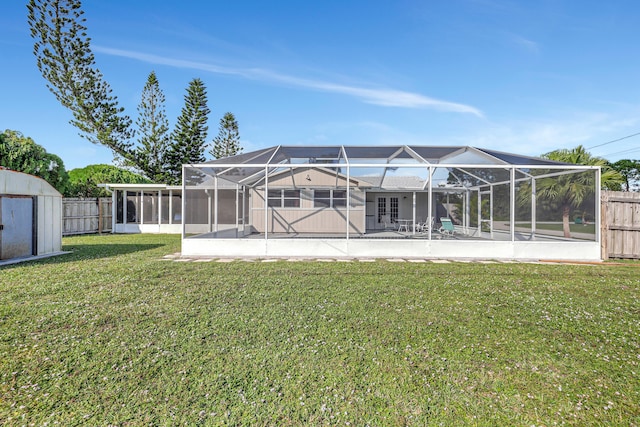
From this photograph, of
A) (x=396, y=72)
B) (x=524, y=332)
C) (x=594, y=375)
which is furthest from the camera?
(x=396, y=72)

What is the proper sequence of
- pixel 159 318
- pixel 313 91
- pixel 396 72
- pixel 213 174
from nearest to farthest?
1. pixel 159 318
2. pixel 213 174
3. pixel 396 72
4. pixel 313 91

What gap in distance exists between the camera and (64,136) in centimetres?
2103

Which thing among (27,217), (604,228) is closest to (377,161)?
(604,228)

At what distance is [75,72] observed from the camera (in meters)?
19.3

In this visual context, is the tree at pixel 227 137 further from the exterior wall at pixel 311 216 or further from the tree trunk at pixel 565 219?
the tree trunk at pixel 565 219

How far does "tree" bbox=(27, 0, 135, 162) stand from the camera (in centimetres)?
1769

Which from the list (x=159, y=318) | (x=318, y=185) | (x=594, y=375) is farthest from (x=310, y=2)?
(x=594, y=375)

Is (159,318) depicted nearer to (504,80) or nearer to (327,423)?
(327,423)

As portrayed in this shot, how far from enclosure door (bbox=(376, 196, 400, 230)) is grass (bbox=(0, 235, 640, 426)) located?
34.0 feet

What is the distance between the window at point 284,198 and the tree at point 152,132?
14.1 m

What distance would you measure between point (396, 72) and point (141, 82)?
753 inches

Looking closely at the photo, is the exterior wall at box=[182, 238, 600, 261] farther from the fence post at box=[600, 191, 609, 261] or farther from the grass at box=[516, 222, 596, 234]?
the grass at box=[516, 222, 596, 234]

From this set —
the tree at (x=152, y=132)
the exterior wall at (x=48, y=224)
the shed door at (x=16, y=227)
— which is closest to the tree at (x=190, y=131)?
the tree at (x=152, y=132)

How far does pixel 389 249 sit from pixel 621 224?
6229 millimetres
